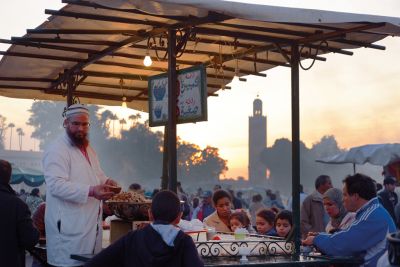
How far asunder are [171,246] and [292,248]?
1.69 metres

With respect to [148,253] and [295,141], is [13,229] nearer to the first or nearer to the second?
[148,253]

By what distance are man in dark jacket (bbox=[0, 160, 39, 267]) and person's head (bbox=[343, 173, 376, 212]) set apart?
2.63m

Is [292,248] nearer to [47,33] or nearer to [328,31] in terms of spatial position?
[328,31]

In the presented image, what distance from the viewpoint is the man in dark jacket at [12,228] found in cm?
673

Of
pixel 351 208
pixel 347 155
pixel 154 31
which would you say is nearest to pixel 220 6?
pixel 154 31

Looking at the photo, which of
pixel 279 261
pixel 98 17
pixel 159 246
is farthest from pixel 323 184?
pixel 159 246

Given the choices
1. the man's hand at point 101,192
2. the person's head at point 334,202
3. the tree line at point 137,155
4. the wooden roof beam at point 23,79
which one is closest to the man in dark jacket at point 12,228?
the man's hand at point 101,192

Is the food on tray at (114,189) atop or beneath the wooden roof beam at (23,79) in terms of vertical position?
beneath

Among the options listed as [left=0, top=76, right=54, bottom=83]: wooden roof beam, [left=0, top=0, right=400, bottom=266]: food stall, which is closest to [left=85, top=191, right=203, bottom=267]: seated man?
[left=0, top=0, right=400, bottom=266]: food stall

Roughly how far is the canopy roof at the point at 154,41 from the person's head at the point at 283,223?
1.69m

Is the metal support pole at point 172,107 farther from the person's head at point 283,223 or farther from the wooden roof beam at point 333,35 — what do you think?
the person's head at point 283,223

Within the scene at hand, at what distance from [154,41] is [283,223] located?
238cm

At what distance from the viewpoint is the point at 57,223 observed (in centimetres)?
616

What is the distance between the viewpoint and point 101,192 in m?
6.00
